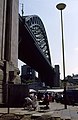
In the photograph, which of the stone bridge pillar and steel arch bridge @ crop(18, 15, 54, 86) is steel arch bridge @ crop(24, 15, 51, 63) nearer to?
steel arch bridge @ crop(18, 15, 54, 86)

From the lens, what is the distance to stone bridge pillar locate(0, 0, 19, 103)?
88.7ft

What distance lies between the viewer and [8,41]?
3016 cm

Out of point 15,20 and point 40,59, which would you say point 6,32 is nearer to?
point 15,20

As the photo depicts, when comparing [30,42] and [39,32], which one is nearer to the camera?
[30,42]

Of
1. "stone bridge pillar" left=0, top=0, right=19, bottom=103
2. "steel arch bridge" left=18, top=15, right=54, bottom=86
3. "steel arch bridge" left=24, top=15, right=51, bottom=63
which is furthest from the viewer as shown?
"steel arch bridge" left=24, top=15, right=51, bottom=63

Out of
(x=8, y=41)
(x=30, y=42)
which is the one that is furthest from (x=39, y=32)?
(x=8, y=41)

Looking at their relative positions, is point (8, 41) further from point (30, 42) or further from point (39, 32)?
point (39, 32)

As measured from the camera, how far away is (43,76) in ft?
344

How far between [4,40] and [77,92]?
11.7 metres

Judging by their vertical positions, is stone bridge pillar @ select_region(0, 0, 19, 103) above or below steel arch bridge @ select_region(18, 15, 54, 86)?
below

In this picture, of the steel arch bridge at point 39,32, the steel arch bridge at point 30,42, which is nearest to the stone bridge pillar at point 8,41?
the steel arch bridge at point 30,42

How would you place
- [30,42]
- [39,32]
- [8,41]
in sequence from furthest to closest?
[39,32] → [30,42] → [8,41]

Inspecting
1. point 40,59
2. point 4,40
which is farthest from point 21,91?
point 40,59

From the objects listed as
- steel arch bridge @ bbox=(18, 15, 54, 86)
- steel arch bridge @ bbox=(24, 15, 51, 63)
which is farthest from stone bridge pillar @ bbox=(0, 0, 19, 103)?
steel arch bridge @ bbox=(24, 15, 51, 63)
